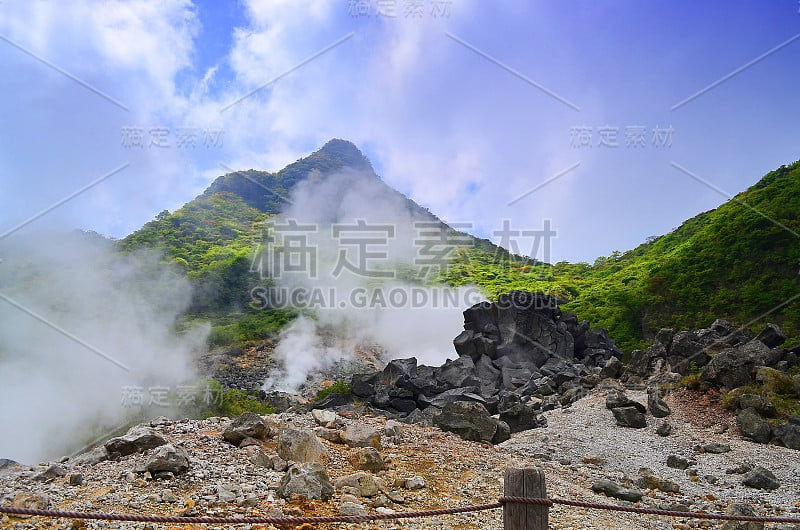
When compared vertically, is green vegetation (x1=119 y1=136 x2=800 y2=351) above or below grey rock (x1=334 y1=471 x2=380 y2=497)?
above

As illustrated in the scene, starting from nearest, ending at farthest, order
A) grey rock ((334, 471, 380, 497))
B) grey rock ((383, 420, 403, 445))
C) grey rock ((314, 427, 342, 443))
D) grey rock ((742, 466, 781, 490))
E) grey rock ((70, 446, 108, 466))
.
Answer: grey rock ((334, 471, 380, 497)) → grey rock ((70, 446, 108, 466)) → grey rock ((314, 427, 342, 443)) → grey rock ((742, 466, 781, 490)) → grey rock ((383, 420, 403, 445))

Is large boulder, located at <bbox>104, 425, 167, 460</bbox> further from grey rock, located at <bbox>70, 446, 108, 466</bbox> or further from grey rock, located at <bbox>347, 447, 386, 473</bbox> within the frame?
grey rock, located at <bbox>347, 447, 386, 473</bbox>

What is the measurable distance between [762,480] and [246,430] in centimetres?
1110

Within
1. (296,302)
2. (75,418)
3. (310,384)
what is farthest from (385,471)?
(296,302)

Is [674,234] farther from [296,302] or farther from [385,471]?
[385,471]

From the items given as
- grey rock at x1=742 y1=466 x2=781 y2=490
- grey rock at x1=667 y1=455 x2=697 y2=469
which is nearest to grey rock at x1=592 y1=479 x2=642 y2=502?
grey rock at x1=742 y1=466 x2=781 y2=490

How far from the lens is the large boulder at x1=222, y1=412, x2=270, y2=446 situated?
855 cm

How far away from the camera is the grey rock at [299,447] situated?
25.5ft

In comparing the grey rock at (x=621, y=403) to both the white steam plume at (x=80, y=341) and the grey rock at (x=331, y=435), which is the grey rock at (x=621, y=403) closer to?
the grey rock at (x=331, y=435)

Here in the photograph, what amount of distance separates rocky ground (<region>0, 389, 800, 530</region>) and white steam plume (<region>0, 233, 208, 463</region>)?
20220mm

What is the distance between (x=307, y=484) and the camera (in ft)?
21.0

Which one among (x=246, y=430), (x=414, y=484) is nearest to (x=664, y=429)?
(x=414, y=484)

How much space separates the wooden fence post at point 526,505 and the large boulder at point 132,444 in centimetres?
689

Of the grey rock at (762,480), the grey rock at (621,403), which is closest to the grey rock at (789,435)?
the grey rock at (762,480)
